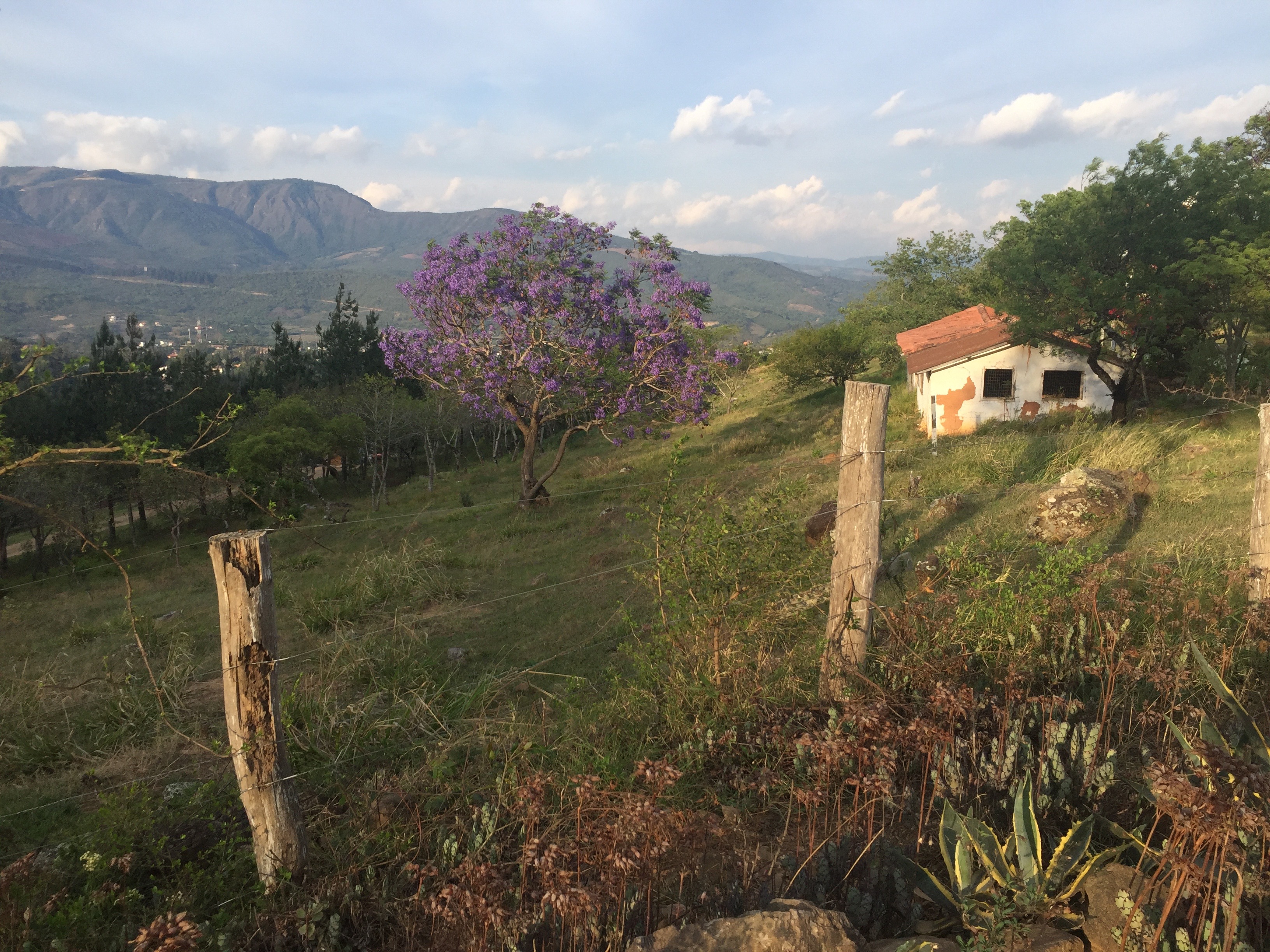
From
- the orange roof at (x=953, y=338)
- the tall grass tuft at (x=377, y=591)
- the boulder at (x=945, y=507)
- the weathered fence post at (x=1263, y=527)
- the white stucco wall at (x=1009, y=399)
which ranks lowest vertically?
the tall grass tuft at (x=377, y=591)

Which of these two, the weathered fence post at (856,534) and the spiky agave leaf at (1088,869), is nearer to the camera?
the spiky agave leaf at (1088,869)

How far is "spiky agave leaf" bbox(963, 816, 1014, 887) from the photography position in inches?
113

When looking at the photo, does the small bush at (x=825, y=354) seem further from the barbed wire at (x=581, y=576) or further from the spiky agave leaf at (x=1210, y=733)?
the spiky agave leaf at (x=1210, y=733)

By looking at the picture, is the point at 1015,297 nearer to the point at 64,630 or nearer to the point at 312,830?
the point at 312,830

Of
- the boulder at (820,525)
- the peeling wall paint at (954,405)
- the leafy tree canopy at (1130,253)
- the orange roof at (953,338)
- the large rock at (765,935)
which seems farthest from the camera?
the peeling wall paint at (954,405)

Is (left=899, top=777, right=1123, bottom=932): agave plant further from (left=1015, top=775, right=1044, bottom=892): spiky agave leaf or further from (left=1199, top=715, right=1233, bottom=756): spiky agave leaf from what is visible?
(left=1199, top=715, right=1233, bottom=756): spiky agave leaf

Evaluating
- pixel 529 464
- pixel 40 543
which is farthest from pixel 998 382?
pixel 40 543

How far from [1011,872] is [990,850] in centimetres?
10

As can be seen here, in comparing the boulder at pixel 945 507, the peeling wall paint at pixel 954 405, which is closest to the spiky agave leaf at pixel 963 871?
the boulder at pixel 945 507

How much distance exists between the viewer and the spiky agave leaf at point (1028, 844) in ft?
9.35

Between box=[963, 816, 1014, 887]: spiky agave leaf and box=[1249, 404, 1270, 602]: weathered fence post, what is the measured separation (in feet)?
11.6

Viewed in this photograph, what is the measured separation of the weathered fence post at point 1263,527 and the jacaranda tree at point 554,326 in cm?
1318

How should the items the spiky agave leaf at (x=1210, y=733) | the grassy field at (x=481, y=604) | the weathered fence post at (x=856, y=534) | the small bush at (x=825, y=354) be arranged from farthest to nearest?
the small bush at (x=825, y=354) → the grassy field at (x=481, y=604) → the weathered fence post at (x=856, y=534) → the spiky agave leaf at (x=1210, y=733)

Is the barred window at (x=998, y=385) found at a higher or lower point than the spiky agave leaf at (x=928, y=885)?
higher
